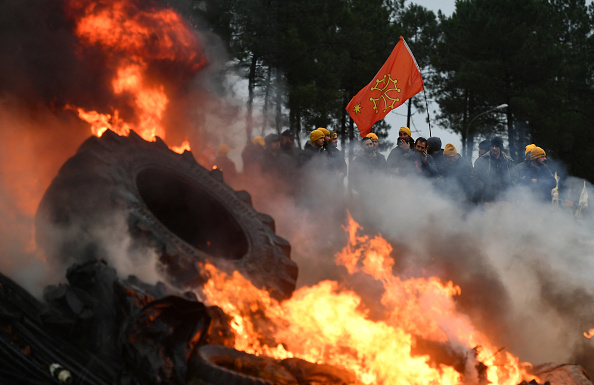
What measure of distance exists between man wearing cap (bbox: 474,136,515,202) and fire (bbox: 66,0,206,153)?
14.7 feet

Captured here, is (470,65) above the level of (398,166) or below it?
above

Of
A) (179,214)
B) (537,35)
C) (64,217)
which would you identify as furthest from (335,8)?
(64,217)

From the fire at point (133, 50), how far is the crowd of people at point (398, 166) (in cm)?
181

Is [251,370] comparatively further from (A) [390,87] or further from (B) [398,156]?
(A) [390,87]

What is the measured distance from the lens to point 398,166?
9.02 m

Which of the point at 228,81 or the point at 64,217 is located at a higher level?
the point at 228,81

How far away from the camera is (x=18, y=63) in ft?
21.7

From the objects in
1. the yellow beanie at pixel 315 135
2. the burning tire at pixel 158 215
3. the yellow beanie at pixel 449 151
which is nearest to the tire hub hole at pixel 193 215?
the burning tire at pixel 158 215

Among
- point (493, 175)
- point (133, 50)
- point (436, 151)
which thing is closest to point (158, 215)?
point (133, 50)

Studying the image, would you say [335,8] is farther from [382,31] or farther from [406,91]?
[406,91]

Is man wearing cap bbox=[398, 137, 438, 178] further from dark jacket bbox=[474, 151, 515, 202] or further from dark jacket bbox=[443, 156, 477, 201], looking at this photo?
dark jacket bbox=[474, 151, 515, 202]

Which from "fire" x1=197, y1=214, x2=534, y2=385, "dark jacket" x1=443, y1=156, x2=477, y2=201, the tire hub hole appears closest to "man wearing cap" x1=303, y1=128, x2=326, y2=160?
"dark jacket" x1=443, y1=156, x2=477, y2=201

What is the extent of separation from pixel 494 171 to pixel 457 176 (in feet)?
2.15

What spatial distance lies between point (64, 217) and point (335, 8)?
64.5 feet
